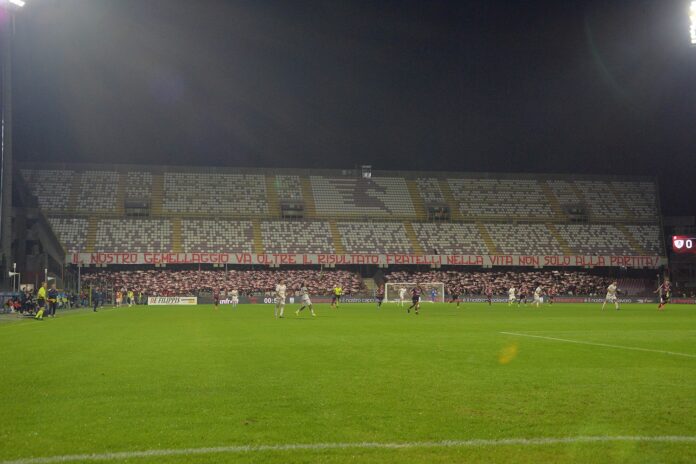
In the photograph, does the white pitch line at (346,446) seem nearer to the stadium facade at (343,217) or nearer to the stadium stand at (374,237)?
the stadium facade at (343,217)

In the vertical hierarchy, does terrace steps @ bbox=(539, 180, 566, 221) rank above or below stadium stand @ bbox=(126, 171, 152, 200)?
below

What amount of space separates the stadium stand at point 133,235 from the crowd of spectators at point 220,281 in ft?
9.25

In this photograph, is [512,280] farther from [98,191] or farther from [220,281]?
[98,191]

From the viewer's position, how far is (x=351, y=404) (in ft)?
27.5

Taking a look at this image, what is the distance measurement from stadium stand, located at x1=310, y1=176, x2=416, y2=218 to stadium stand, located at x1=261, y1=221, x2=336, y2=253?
3543mm

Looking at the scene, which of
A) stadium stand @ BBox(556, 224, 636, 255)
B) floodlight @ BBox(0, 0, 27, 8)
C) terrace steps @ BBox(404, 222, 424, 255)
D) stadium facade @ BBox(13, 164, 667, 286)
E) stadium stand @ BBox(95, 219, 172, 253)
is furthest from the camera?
stadium stand @ BBox(556, 224, 636, 255)

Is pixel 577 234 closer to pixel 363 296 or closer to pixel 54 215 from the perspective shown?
pixel 363 296

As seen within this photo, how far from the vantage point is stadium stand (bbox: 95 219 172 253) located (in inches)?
2891

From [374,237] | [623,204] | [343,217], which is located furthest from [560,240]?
[343,217]

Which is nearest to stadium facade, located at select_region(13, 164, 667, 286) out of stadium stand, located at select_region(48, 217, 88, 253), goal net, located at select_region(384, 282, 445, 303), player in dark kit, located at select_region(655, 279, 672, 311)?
stadium stand, located at select_region(48, 217, 88, 253)

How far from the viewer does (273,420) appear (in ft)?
24.5

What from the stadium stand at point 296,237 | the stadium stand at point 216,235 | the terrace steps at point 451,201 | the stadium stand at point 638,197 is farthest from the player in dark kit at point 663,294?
the stadium stand at point 216,235

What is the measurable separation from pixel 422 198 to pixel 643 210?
101 feet

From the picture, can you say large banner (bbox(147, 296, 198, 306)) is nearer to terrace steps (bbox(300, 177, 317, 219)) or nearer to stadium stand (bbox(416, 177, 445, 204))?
terrace steps (bbox(300, 177, 317, 219))
